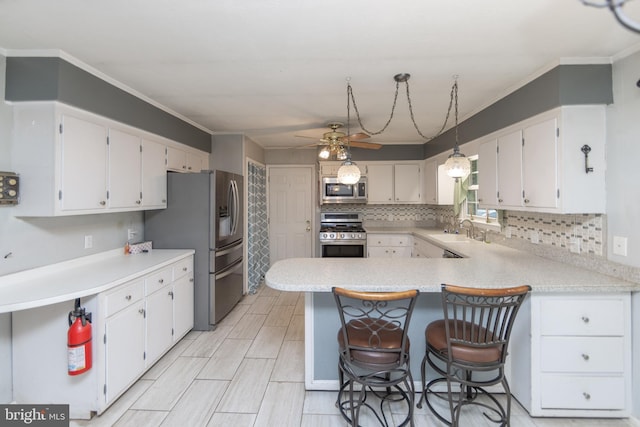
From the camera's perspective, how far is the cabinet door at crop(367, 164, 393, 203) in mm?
5043

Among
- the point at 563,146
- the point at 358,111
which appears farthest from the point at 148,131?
the point at 563,146

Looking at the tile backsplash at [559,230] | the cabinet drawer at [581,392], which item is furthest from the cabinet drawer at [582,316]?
the tile backsplash at [559,230]

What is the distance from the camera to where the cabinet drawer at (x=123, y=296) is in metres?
1.98

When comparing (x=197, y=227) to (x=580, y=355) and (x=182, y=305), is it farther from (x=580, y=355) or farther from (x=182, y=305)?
(x=580, y=355)

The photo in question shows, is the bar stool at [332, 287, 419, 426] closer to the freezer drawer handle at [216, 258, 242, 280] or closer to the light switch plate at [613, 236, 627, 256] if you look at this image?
the light switch plate at [613, 236, 627, 256]

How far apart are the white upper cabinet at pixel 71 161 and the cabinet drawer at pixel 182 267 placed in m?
0.67

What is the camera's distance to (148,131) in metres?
2.91

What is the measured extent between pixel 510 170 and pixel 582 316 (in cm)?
125

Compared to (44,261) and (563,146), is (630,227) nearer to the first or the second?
(563,146)

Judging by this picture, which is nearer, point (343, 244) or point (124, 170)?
point (124, 170)

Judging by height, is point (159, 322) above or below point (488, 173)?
below

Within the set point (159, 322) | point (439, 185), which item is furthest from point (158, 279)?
point (439, 185)

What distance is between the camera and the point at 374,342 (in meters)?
1.73

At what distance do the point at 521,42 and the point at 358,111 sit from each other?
5.28 feet
